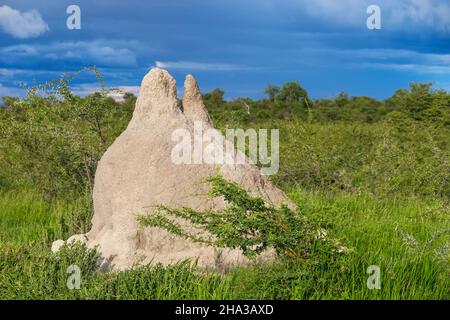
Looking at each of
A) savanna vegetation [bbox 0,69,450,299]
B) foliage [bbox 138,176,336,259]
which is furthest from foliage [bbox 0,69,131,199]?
foliage [bbox 138,176,336,259]

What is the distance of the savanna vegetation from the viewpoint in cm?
476

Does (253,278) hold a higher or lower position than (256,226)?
lower

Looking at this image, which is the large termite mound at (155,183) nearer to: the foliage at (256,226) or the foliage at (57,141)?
the foliage at (256,226)

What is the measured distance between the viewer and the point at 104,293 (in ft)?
15.5

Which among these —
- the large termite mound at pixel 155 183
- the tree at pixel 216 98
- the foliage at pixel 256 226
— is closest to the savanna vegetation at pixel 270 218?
the foliage at pixel 256 226

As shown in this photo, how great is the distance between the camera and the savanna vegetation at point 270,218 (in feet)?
15.6

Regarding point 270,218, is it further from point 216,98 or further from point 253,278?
point 216,98

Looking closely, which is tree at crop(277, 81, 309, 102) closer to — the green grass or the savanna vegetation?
the savanna vegetation

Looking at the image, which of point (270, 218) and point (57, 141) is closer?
point (270, 218)

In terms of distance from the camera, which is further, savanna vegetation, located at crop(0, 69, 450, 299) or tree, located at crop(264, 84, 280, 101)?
tree, located at crop(264, 84, 280, 101)

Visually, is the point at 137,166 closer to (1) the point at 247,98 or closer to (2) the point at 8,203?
(2) the point at 8,203

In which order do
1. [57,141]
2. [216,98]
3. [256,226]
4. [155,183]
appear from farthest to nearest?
[216,98] < [57,141] < [155,183] < [256,226]

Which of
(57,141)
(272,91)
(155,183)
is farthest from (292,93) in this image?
(155,183)

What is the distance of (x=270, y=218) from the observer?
485 centimetres
